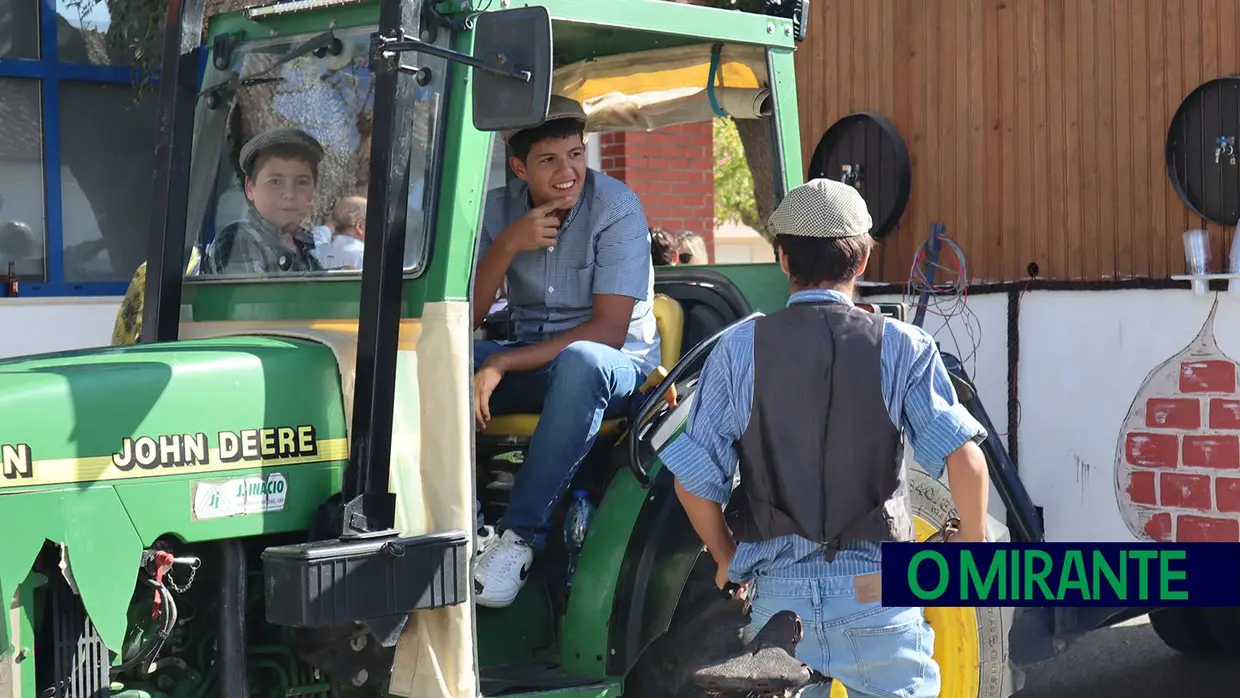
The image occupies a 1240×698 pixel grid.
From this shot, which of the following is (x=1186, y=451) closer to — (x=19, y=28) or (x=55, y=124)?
(x=55, y=124)

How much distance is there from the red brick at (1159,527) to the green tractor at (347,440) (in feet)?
4.11

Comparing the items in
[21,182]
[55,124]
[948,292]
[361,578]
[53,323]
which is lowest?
[361,578]

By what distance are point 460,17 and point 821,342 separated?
1176mm

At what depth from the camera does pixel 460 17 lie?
141 inches

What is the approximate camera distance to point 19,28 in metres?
8.38

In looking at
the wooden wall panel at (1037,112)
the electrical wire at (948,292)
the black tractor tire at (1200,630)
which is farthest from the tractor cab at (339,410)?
the black tractor tire at (1200,630)

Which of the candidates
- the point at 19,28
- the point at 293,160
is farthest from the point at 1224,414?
the point at 19,28

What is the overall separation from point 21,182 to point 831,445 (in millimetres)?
6544

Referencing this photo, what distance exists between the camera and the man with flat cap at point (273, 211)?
12.7 feet

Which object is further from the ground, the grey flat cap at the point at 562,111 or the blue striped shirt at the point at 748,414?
the grey flat cap at the point at 562,111

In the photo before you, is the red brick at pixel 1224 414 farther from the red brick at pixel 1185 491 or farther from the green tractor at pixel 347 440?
the green tractor at pixel 347 440

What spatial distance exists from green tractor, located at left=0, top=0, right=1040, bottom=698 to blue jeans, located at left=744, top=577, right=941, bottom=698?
2.36ft

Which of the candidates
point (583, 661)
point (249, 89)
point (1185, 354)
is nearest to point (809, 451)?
point (583, 661)

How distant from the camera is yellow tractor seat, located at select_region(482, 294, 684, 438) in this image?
412 centimetres
